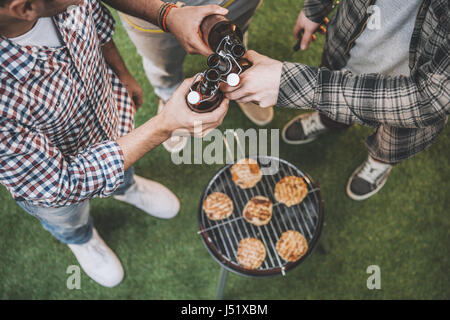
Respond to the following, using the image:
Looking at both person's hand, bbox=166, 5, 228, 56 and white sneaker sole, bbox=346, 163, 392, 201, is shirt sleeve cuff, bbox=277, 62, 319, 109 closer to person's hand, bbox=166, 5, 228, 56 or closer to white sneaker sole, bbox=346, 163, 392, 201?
person's hand, bbox=166, 5, 228, 56

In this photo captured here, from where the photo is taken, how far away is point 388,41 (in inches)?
64.7

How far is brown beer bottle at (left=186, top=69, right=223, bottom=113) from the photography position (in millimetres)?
1289

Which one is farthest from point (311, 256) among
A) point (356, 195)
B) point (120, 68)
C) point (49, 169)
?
point (49, 169)

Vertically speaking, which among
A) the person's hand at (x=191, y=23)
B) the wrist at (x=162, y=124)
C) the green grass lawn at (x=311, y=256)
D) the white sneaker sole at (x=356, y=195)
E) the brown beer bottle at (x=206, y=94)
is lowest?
the green grass lawn at (x=311, y=256)

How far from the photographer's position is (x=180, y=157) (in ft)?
9.54

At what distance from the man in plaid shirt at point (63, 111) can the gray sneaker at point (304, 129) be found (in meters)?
1.47

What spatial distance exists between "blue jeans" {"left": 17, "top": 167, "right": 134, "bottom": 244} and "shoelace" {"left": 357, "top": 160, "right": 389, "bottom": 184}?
1688 mm

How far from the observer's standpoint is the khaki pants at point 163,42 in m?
1.93

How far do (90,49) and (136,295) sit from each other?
1.91m

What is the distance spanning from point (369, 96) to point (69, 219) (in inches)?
63.1

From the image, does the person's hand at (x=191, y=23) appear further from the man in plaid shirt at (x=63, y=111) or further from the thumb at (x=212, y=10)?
the man in plaid shirt at (x=63, y=111)

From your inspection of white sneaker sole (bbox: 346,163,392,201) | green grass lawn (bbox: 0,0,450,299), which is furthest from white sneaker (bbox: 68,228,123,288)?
white sneaker sole (bbox: 346,163,392,201)

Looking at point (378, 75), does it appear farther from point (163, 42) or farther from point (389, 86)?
point (163, 42)

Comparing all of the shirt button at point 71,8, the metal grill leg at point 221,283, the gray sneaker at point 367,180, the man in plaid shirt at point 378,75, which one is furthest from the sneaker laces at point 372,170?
the shirt button at point 71,8
